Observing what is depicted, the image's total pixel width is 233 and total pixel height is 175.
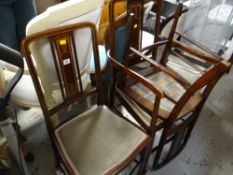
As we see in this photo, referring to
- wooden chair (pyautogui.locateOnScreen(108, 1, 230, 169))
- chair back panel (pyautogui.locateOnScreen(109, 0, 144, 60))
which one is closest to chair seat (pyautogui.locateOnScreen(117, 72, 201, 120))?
wooden chair (pyautogui.locateOnScreen(108, 1, 230, 169))

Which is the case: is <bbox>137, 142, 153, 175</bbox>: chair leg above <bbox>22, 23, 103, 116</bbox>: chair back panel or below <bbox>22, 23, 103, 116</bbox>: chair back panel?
below

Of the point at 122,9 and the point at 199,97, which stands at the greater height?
the point at 122,9

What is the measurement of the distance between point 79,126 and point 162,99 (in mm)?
520

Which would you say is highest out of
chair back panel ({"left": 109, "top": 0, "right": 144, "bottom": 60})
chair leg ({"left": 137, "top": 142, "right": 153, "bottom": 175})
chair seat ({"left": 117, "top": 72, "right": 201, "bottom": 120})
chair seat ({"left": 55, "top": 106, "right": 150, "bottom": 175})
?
chair back panel ({"left": 109, "top": 0, "right": 144, "bottom": 60})

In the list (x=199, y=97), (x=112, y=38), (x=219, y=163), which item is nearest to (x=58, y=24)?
(x=112, y=38)

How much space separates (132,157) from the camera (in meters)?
1.07

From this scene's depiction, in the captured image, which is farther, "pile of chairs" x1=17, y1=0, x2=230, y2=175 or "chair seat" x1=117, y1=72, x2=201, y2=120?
"chair seat" x1=117, y1=72, x2=201, y2=120

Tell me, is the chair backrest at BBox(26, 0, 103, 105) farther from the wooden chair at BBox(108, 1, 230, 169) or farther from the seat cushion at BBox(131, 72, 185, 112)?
the seat cushion at BBox(131, 72, 185, 112)

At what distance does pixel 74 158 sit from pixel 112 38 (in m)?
0.65

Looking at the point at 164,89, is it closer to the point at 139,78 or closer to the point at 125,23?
the point at 139,78

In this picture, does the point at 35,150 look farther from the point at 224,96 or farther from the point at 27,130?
the point at 224,96

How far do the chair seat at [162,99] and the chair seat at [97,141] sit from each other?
0.16m

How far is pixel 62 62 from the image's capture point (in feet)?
3.44

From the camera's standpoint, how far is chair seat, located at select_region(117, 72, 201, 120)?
1.26 m
